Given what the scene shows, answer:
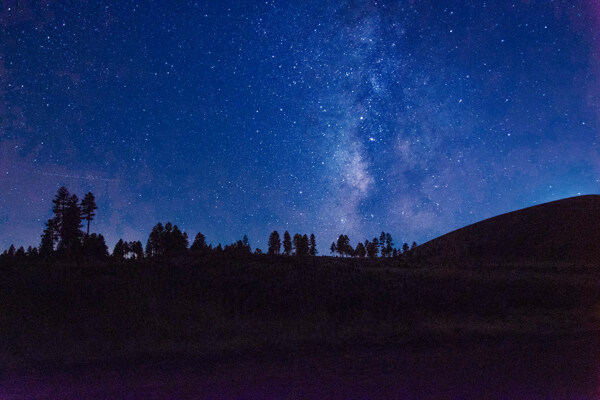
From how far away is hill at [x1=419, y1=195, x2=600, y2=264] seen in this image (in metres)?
56.1

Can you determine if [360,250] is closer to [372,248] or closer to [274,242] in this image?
[372,248]

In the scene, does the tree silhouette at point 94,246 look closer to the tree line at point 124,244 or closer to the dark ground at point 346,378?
the tree line at point 124,244

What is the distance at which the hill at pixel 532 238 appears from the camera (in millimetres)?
56125

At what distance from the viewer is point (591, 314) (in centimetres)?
1789

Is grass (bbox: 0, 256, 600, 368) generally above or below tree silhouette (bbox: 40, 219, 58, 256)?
below

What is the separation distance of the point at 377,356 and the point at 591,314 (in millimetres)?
14944

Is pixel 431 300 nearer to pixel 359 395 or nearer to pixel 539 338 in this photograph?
pixel 539 338

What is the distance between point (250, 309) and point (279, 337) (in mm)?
6462

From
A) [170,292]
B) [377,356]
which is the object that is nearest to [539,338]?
[377,356]

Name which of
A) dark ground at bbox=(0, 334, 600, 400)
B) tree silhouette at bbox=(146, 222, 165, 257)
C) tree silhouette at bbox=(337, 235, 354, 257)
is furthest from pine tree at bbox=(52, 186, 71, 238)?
tree silhouette at bbox=(337, 235, 354, 257)

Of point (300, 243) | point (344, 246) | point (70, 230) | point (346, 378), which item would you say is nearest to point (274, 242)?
point (300, 243)

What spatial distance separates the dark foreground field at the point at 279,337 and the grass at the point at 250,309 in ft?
0.32

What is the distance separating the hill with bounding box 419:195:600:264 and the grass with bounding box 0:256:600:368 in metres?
28.4

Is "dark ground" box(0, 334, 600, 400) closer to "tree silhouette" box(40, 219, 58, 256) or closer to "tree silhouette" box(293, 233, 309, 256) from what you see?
"tree silhouette" box(40, 219, 58, 256)
